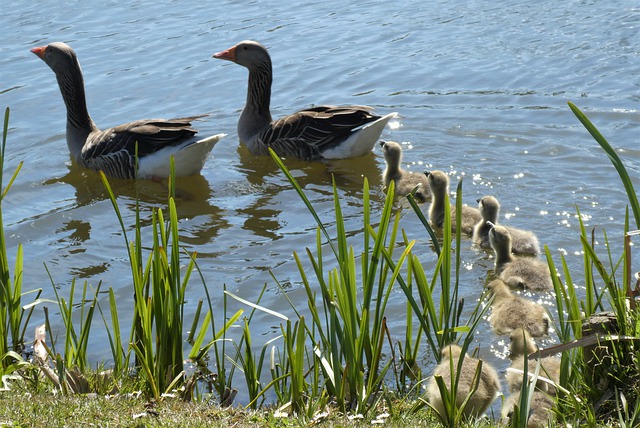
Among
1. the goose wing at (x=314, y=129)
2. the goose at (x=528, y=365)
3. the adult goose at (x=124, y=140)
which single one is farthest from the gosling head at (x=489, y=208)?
the adult goose at (x=124, y=140)

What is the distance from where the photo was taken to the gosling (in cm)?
650

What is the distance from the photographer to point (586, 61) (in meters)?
12.7

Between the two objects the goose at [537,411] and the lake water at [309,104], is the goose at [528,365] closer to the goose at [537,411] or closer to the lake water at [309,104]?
the goose at [537,411]

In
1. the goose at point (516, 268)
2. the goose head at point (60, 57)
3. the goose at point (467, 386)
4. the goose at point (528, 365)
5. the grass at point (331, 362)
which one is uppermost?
the goose head at point (60, 57)

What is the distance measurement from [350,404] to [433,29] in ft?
35.0

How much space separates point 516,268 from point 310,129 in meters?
4.41

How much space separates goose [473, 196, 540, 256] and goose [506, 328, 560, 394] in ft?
6.68

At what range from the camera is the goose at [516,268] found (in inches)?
294

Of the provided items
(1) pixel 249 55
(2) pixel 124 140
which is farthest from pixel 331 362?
(1) pixel 249 55

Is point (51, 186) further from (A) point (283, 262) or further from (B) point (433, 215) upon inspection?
(B) point (433, 215)

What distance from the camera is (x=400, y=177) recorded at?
400 inches

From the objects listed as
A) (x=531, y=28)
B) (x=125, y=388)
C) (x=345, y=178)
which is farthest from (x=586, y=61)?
(x=125, y=388)

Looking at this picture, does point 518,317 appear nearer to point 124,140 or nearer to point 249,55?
point 124,140

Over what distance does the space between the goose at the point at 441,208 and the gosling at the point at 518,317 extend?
6.57 feet
